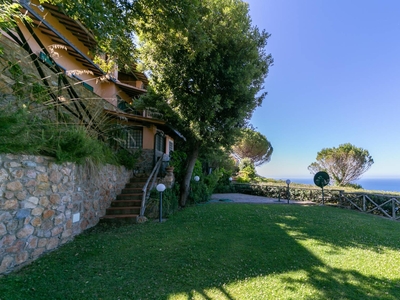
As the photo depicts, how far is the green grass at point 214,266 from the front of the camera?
9.55 feet

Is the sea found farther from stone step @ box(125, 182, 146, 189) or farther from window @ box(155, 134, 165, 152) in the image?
stone step @ box(125, 182, 146, 189)

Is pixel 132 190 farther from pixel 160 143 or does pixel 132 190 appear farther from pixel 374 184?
pixel 374 184

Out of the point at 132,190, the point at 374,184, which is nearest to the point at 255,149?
the point at 132,190

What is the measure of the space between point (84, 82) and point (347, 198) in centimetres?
1518

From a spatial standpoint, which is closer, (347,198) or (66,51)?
(66,51)

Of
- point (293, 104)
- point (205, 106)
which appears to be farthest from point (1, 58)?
point (293, 104)

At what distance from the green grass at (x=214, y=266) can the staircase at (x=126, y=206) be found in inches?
14.7

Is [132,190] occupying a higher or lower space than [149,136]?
lower

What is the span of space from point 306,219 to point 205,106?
579 centimetres

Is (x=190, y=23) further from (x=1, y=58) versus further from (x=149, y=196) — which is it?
(x=149, y=196)

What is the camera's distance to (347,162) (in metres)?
24.1

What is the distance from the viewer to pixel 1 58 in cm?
445

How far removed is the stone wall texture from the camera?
3234 millimetres

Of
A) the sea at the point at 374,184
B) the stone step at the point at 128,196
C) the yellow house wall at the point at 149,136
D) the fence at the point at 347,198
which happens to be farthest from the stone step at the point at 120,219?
the sea at the point at 374,184
